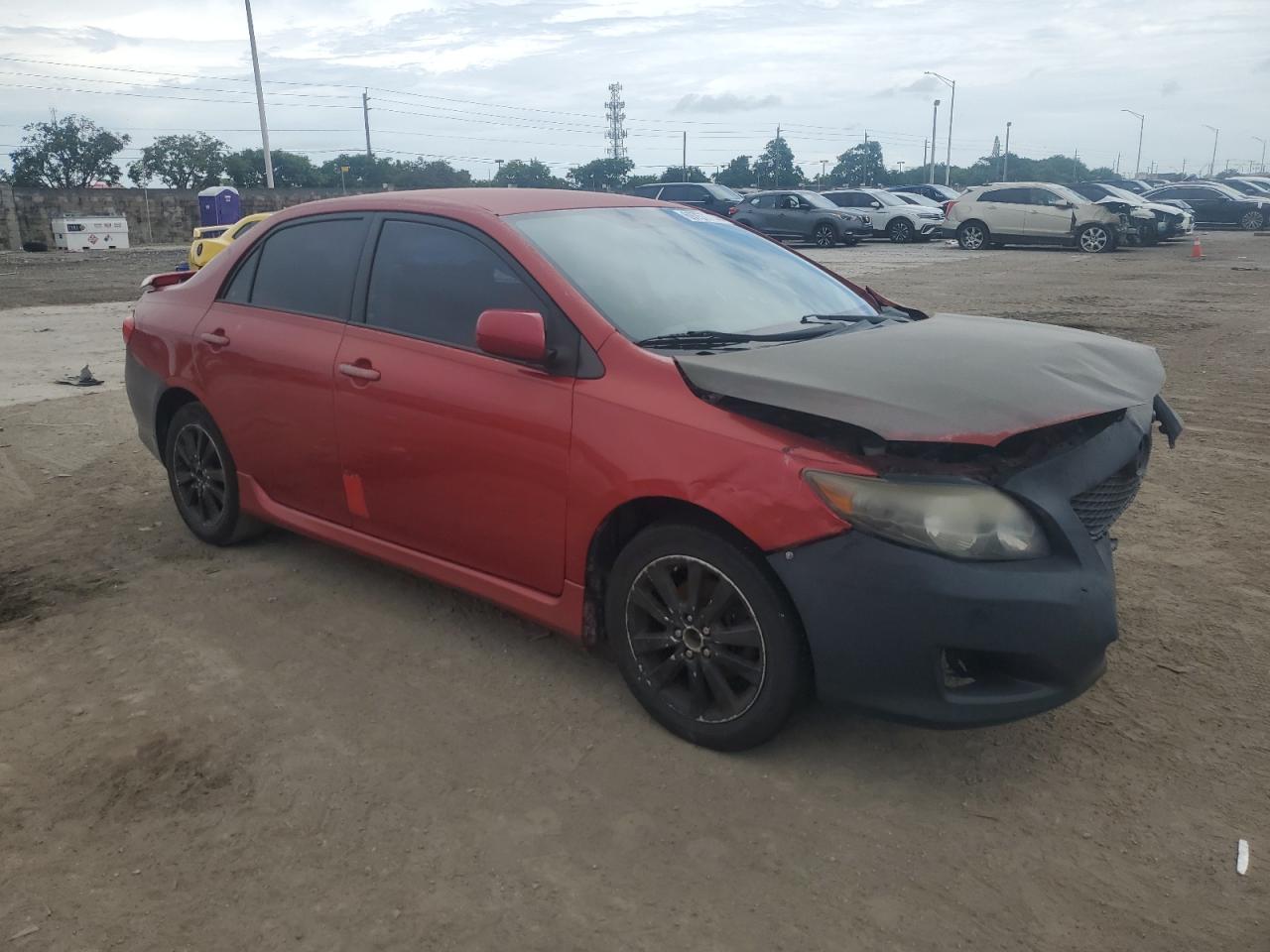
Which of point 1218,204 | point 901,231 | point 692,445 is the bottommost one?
point 901,231

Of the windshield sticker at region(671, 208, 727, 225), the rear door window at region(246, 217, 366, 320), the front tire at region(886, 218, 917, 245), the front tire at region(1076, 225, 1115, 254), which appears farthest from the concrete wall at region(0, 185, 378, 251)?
the windshield sticker at region(671, 208, 727, 225)

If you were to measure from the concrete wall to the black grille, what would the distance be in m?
34.6

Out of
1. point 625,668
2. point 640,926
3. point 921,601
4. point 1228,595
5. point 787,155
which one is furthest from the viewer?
point 787,155

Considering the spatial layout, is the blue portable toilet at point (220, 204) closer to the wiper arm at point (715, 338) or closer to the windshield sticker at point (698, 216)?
the windshield sticker at point (698, 216)

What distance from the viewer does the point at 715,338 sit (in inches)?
138

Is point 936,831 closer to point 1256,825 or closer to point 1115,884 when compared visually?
point 1115,884

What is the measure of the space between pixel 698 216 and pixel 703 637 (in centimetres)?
212

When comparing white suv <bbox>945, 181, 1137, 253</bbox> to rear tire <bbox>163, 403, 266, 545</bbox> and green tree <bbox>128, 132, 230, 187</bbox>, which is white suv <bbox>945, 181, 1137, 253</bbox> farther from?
green tree <bbox>128, 132, 230, 187</bbox>

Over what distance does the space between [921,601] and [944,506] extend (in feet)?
0.84

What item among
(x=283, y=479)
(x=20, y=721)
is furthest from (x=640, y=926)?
(x=283, y=479)

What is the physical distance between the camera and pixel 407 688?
3705mm

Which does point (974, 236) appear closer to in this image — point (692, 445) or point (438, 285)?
point (438, 285)

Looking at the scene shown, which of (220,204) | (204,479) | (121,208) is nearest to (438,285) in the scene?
(204,479)

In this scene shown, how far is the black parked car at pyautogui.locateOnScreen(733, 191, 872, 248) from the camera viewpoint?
29.2 m
